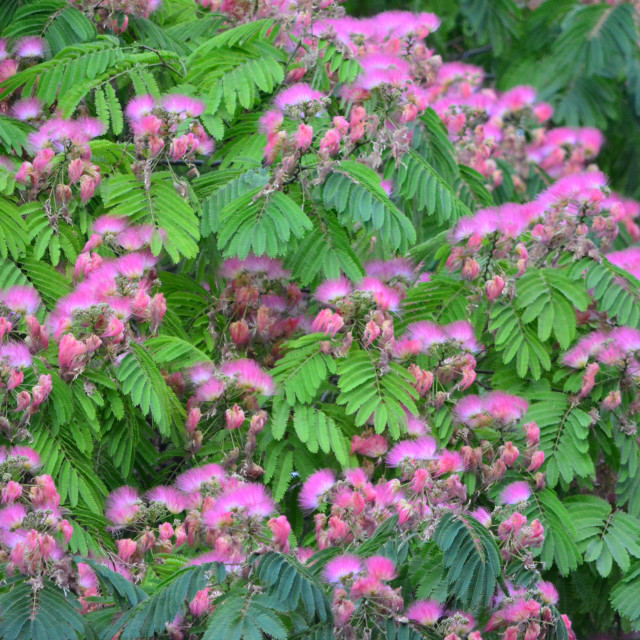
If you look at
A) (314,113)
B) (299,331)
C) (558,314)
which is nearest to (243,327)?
(299,331)

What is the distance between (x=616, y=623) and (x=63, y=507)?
2813mm

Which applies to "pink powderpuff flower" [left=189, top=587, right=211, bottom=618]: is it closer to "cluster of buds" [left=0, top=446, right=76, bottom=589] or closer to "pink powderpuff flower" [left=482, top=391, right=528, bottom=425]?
"cluster of buds" [left=0, top=446, right=76, bottom=589]

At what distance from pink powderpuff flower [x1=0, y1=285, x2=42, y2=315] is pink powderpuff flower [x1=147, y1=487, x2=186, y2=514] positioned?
89cm

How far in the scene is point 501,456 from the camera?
4.64 metres

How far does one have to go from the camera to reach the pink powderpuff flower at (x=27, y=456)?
4.12 m

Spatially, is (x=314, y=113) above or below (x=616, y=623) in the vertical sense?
above

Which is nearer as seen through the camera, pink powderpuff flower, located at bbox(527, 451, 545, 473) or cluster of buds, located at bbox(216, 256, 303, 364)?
pink powderpuff flower, located at bbox(527, 451, 545, 473)

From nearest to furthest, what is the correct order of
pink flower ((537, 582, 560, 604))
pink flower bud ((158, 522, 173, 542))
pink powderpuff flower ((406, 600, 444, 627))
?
pink powderpuff flower ((406, 600, 444, 627)), pink flower ((537, 582, 560, 604)), pink flower bud ((158, 522, 173, 542))

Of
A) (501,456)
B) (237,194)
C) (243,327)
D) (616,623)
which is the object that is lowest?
(616,623)

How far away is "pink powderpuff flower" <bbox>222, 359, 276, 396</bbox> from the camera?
4645mm

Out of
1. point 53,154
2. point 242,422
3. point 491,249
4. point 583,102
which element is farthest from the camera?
point 583,102

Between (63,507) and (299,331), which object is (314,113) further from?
(63,507)

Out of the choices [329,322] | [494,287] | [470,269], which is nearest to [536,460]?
[494,287]

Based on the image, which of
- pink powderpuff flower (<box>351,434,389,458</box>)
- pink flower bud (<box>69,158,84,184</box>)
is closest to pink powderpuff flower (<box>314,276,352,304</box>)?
pink powderpuff flower (<box>351,434,389,458</box>)
